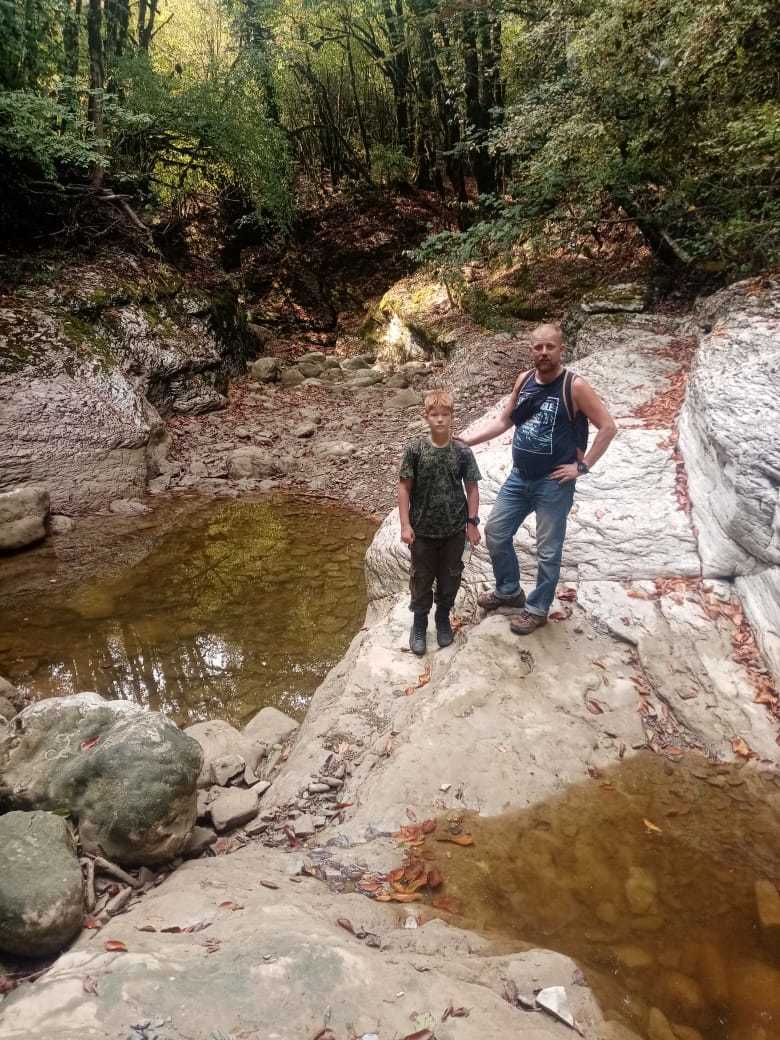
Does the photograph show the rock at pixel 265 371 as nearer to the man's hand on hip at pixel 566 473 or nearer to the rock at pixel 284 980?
the man's hand on hip at pixel 566 473

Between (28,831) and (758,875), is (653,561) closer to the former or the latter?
(758,875)

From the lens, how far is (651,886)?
2564mm

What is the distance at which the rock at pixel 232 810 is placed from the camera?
125 inches

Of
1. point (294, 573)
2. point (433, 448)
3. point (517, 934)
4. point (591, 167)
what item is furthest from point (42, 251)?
point (517, 934)

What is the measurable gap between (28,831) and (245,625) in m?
3.21

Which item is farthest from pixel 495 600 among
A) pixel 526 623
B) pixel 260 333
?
pixel 260 333

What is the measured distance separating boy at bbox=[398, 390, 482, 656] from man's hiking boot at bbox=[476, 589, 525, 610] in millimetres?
434

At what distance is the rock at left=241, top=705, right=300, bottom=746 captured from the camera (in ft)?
13.7

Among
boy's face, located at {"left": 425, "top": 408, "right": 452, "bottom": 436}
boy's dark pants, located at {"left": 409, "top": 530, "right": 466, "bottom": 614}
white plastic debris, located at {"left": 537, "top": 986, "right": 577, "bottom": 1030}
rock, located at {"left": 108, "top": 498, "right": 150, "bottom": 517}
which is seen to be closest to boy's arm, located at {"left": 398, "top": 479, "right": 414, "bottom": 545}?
boy's dark pants, located at {"left": 409, "top": 530, "right": 466, "bottom": 614}

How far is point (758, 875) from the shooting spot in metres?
2.59

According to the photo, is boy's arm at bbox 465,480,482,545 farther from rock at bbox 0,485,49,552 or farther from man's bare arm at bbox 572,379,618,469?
rock at bbox 0,485,49,552

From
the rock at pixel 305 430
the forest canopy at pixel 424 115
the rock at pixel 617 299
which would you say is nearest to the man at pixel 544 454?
the forest canopy at pixel 424 115

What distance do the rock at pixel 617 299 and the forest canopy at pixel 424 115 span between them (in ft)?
2.03

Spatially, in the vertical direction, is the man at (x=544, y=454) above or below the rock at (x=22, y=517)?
above
